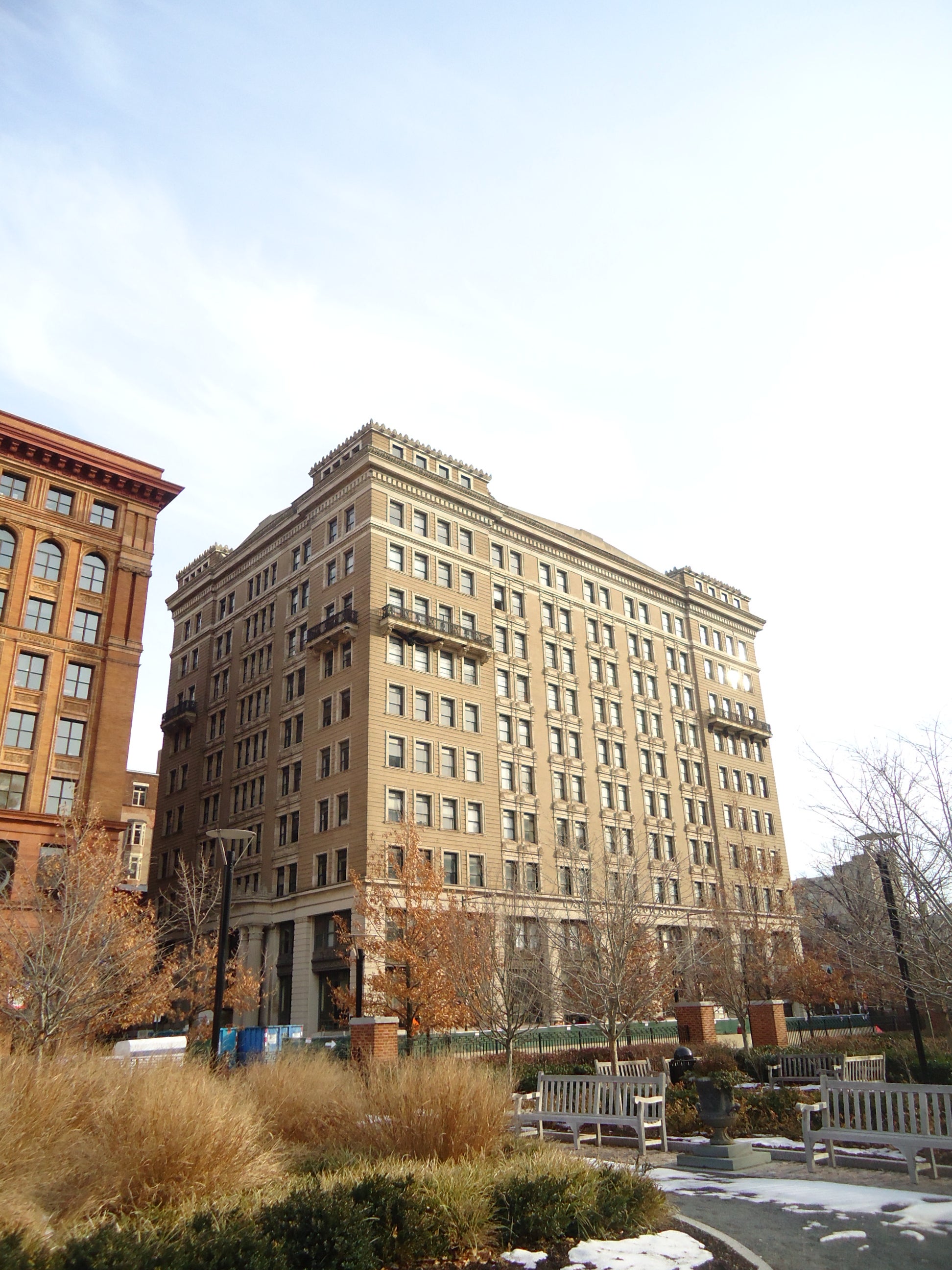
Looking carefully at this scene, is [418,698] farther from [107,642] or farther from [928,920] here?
[928,920]

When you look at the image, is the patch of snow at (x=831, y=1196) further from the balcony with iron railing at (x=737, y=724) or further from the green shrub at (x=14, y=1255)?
the balcony with iron railing at (x=737, y=724)

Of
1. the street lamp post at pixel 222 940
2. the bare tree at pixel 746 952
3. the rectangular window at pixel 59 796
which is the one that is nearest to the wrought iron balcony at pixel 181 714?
the rectangular window at pixel 59 796

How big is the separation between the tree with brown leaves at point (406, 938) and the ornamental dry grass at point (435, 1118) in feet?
67.4

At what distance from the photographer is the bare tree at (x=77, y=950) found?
73.3 feet

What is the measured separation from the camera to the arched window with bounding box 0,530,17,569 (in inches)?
1587

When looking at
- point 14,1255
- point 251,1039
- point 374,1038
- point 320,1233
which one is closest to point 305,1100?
point 320,1233

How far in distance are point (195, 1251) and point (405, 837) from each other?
35.1 meters

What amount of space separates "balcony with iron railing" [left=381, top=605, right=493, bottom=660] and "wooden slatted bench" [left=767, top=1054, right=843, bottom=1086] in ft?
95.2

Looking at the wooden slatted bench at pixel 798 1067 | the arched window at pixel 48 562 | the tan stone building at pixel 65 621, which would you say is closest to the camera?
the wooden slatted bench at pixel 798 1067

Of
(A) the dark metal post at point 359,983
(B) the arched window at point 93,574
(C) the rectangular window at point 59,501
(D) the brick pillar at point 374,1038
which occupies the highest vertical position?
(C) the rectangular window at point 59,501

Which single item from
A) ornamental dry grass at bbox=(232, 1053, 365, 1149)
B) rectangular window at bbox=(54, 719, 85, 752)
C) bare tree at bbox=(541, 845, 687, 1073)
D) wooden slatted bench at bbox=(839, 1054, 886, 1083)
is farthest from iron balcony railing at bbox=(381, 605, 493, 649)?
ornamental dry grass at bbox=(232, 1053, 365, 1149)

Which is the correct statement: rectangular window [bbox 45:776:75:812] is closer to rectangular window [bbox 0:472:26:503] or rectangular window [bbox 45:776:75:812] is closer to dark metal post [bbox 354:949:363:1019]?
rectangular window [bbox 0:472:26:503]

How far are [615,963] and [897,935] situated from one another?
6.12 m

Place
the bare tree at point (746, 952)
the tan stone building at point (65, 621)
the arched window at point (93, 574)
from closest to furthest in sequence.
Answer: the tan stone building at point (65, 621), the bare tree at point (746, 952), the arched window at point (93, 574)
